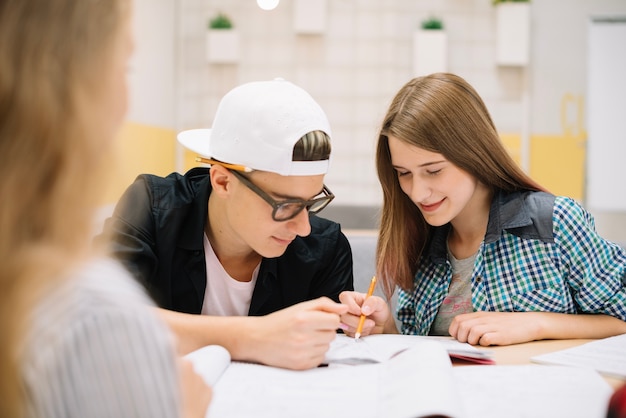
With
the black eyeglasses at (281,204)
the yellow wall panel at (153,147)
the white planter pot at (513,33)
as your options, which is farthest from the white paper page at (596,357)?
the white planter pot at (513,33)

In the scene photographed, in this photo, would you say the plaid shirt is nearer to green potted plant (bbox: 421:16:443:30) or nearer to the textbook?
the textbook

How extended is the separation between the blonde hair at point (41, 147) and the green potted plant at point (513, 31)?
4.41 meters

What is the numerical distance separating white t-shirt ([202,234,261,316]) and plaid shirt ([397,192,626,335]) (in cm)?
64

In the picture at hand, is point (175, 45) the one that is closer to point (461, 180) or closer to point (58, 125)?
point (461, 180)

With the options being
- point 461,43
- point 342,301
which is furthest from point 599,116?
point 342,301

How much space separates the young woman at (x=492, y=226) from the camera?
160 cm

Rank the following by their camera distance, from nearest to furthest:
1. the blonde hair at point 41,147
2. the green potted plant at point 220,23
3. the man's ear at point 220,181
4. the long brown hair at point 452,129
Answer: the blonde hair at point 41,147
the man's ear at point 220,181
the long brown hair at point 452,129
the green potted plant at point 220,23

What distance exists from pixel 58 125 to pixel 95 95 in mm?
54

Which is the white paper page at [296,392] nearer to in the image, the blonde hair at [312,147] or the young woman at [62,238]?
the young woman at [62,238]

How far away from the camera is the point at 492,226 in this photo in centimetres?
170

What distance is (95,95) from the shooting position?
0.62 meters

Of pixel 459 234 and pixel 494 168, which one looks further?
pixel 459 234

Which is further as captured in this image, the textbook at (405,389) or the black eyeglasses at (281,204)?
the black eyeglasses at (281,204)

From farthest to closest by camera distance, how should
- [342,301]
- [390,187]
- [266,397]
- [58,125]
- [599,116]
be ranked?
1. [599,116]
2. [390,187]
3. [342,301]
4. [266,397]
5. [58,125]
